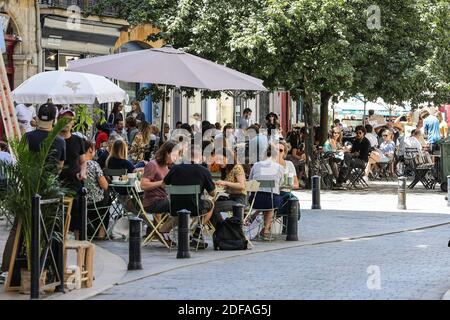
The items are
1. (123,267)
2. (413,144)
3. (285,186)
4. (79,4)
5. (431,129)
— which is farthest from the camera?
(79,4)

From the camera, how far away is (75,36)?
35.0m

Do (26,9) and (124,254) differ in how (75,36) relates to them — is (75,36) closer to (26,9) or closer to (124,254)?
(26,9)

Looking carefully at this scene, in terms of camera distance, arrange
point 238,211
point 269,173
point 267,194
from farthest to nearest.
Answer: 1. point 269,173
2. point 267,194
3. point 238,211

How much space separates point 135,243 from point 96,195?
11.8ft

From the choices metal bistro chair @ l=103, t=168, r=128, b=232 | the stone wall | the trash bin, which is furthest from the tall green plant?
the stone wall

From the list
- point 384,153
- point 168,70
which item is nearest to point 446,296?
point 168,70

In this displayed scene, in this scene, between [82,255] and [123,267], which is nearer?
[82,255]

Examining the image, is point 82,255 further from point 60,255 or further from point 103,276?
point 103,276

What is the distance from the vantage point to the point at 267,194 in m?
17.6

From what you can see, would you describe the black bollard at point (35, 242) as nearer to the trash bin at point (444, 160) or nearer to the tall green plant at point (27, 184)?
the tall green plant at point (27, 184)

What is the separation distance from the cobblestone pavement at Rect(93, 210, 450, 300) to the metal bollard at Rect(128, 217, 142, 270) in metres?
0.40

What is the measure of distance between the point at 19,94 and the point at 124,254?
6458mm

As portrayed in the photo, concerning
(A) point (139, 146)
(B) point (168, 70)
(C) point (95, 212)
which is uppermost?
(B) point (168, 70)

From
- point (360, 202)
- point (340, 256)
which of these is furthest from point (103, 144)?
point (340, 256)
